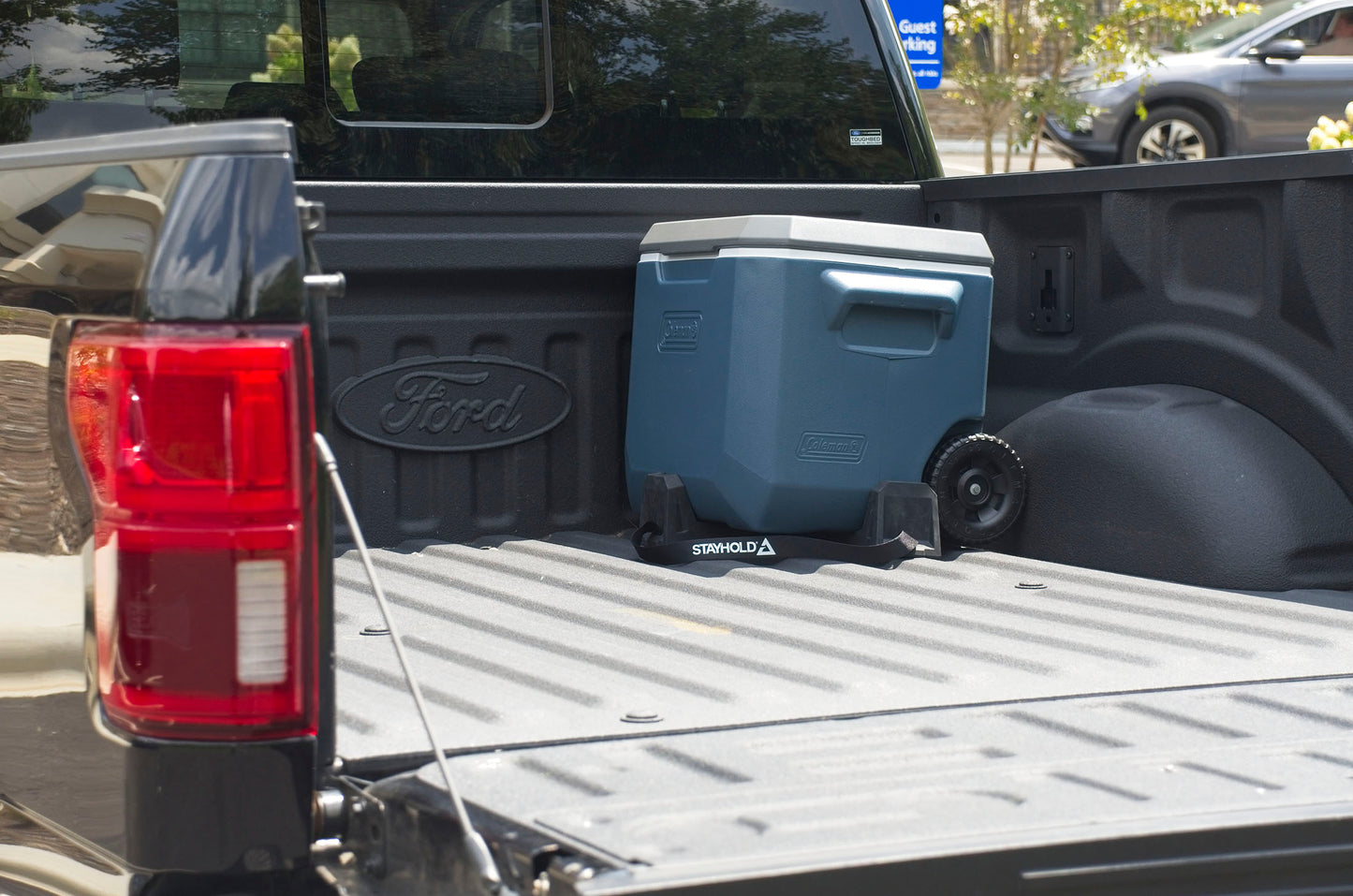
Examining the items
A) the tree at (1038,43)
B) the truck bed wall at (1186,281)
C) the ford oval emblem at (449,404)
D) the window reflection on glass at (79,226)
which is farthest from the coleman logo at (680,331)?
the tree at (1038,43)

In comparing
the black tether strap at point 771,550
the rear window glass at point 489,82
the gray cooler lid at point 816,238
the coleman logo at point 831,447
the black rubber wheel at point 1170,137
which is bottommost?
the black tether strap at point 771,550

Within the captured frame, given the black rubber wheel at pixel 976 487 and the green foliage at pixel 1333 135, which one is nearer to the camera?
the black rubber wheel at pixel 976 487

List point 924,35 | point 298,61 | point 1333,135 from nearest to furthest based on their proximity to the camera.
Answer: point 298,61 < point 1333,135 < point 924,35

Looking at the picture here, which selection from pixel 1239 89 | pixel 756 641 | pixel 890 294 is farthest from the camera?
pixel 1239 89

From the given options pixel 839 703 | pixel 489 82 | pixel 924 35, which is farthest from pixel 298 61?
pixel 924 35

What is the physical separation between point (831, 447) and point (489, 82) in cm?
86

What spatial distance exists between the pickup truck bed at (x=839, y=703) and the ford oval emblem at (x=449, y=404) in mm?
231

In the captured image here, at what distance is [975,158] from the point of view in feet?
49.8

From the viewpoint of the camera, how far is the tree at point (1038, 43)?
32.1ft

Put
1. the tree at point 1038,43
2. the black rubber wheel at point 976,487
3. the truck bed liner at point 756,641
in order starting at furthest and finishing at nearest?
the tree at point 1038,43, the black rubber wheel at point 976,487, the truck bed liner at point 756,641

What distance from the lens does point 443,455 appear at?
9.41ft

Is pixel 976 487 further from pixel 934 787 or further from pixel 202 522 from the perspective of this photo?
pixel 202 522

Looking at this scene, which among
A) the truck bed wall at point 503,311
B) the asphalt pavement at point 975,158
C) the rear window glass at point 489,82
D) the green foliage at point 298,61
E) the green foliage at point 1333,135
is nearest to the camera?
the rear window glass at point 489,82

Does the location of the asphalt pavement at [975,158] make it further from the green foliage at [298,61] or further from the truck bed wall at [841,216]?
the green foliage at [298,61]
